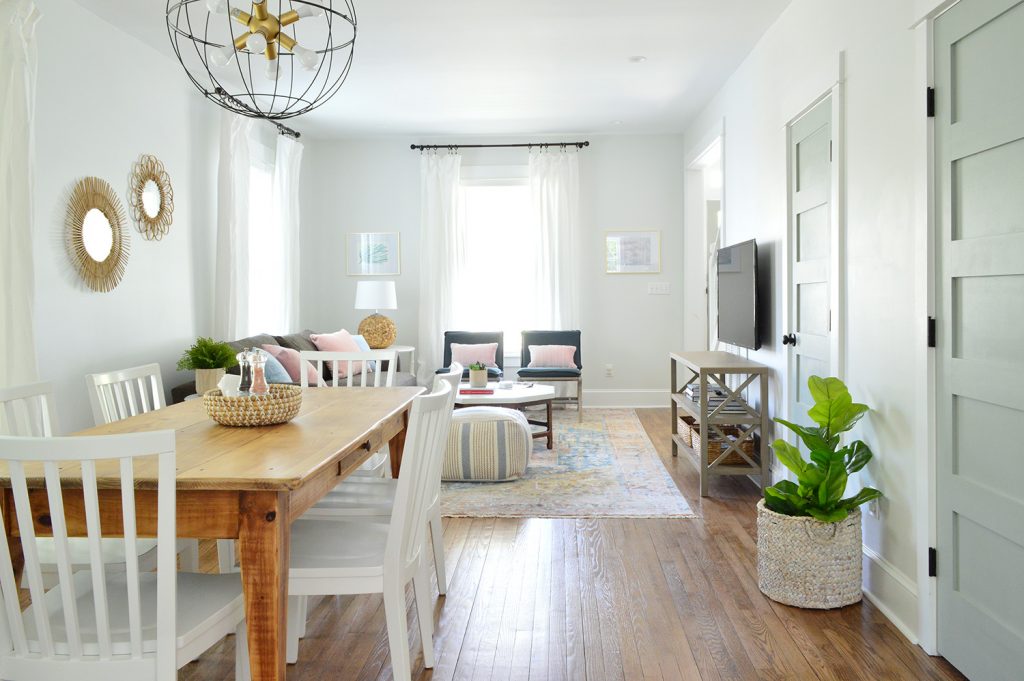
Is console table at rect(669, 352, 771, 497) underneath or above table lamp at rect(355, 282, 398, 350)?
underneath

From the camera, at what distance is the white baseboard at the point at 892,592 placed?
8.40 ft

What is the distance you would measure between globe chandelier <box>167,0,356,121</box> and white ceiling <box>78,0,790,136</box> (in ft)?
0.56

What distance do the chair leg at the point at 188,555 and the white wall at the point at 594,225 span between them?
209 inches

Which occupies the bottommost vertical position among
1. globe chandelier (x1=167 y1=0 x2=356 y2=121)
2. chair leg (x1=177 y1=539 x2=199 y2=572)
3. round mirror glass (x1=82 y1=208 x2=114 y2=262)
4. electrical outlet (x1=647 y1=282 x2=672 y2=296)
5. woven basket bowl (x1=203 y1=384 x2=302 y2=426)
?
chair leg (x1=177 y1=539 x2=199 y2=572)

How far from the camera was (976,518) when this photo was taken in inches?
86.2

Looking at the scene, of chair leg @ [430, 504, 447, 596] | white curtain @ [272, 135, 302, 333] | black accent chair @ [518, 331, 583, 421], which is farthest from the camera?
black accent chair @ [518, 331, 583, 421]

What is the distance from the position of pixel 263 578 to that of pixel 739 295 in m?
3.79

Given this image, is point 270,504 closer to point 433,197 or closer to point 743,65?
point 743,65

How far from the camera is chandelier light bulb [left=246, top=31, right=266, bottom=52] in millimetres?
2205

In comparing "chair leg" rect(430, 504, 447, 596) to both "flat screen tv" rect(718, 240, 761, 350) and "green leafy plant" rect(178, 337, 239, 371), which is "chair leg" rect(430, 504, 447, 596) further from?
"flat screen tv" rect(718, 240, 761, 350)

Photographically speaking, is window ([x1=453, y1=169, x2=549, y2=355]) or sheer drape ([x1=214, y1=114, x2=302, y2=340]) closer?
sheer drape ([x1=214, y1=114, x2=302, y2=340])

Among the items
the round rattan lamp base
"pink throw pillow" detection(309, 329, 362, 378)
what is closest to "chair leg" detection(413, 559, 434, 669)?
"pink throw pillow" detection(309, 329, 362, 378)

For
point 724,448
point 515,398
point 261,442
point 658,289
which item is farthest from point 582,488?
point 658,289

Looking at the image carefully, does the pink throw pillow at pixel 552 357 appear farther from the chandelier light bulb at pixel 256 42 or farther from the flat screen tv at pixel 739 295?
the chandelier light bulb at pixel 256 42
